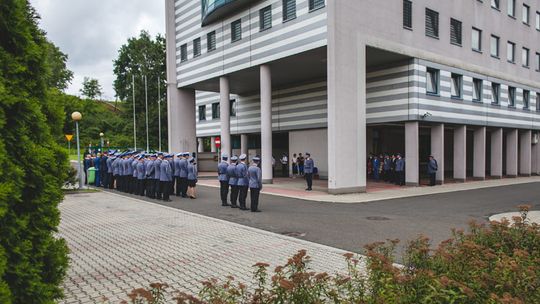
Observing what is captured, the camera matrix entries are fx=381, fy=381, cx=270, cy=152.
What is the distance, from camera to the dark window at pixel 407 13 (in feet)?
67.9

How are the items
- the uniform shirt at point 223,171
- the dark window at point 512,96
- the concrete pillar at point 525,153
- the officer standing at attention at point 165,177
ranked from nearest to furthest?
1. the uniform shirt at point 223,171
2. the officer standing at attention at point 165,177
3. the dark window at point 512,96
4. the concrete pillar at point 525,153

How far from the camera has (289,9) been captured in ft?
65.5

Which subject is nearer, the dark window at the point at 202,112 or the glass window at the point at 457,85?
the glass window at the point at 457,85

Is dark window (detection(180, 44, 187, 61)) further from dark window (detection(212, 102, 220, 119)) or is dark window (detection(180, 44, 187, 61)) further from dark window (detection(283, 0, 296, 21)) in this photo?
dark window (detection(283, 0, 296, 21))

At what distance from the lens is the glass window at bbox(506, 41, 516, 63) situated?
28.8m

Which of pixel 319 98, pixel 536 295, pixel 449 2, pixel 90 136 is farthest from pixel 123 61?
pixel 536 295

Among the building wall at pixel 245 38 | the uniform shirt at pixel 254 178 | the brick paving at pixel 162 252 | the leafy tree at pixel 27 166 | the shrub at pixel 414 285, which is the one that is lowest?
the brick paving at pixel 162 252

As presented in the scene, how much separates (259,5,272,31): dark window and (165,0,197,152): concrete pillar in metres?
10.1

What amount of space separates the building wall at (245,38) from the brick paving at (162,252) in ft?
35.1

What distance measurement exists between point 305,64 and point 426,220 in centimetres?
1311

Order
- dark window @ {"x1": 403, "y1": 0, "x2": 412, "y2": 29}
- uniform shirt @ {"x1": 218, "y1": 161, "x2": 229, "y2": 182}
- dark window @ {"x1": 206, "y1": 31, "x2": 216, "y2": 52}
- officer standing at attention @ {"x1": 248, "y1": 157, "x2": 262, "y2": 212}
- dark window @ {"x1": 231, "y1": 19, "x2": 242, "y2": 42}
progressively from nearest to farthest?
officer standing at attention @ {"x1": 248, "y1": 157, "x2": 262, "y2": 212}, uniform shirt @ {"x1": 218, "y1": 161, "x2": 229, "y2": 182}, dark window @ {"x1": 403, "y1": 0, "x2": 412, "y2": 29}, dark window @ {"x1": 231, "y1": 19, "x2": 242, "y2": 42}, dark window @ {"x1": 206, "y1": 31, "x2": 216, "y2": 52}

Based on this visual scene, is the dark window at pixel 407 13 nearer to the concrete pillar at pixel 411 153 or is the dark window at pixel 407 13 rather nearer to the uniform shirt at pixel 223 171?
the concrete pillar at pixel 411 153

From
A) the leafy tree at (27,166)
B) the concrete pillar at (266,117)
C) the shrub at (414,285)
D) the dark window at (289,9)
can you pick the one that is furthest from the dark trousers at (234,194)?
the dark window at (289,9)

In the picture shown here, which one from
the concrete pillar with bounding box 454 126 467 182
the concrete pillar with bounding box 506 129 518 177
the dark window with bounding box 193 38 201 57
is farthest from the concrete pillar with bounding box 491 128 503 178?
the dark window with bounding box 193 38 201 57
